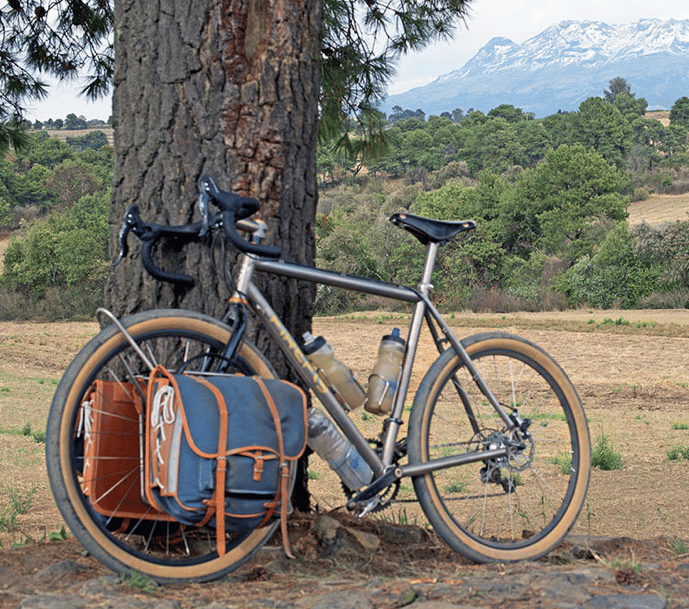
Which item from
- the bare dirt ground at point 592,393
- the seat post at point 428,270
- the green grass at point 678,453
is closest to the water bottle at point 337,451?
the seat post at point 428,270

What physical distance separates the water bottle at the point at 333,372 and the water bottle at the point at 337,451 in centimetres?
10

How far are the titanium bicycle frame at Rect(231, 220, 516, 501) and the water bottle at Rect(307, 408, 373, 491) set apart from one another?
0.03 meters

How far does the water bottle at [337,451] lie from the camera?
253cm

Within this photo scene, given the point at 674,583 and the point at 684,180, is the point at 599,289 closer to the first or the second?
the point at 674,583

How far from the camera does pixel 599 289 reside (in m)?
24.6

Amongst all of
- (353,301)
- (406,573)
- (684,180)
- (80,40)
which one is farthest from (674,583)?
(684,180)

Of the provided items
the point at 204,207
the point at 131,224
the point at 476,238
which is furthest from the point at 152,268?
the point at 476,238

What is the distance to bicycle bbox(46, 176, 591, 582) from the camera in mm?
2250

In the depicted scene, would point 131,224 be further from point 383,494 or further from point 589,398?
point 589,398

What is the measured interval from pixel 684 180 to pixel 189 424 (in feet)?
181

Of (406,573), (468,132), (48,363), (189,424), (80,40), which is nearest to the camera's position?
(189,424)

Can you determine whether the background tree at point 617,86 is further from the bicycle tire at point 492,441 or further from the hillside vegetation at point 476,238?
the bicycle tire at point 492,441

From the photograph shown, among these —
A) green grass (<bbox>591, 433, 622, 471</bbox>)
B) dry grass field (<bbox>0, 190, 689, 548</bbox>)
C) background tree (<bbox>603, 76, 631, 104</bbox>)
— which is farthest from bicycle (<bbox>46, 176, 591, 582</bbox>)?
background tree (<bbox>603, 76, 631, 104</bbox>)

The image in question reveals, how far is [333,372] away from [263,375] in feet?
0.82
